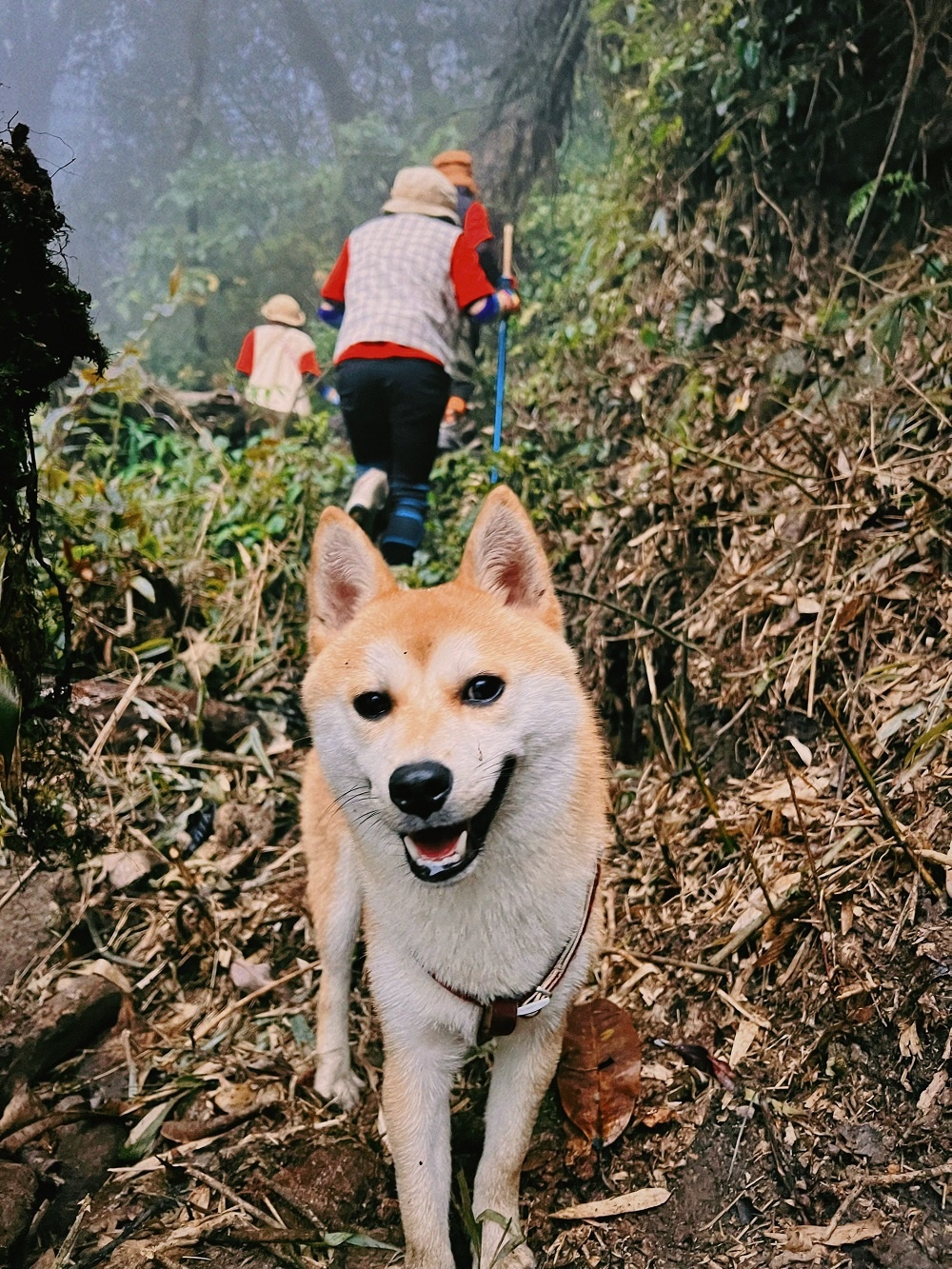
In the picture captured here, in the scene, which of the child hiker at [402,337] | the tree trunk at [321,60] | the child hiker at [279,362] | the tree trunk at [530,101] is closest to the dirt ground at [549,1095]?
the child hiker at [402,337]

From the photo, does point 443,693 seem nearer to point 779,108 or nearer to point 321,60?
point 321,60

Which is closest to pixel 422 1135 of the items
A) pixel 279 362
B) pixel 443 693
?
pixel 443 693

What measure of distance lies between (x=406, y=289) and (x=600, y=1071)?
9.39 feet

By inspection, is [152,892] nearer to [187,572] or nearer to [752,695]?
[187,572]

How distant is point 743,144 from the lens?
13.0ft

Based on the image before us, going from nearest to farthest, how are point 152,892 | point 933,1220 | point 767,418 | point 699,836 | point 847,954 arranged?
point 933,1220 < point 847,954 < point 699,836 < point 152,892 < point 767,418

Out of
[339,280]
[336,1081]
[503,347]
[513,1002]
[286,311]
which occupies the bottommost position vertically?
[336,1081]

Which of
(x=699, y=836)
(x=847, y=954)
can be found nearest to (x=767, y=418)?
(x=699, y=836)

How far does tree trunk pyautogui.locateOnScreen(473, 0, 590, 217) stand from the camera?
12.6 feet

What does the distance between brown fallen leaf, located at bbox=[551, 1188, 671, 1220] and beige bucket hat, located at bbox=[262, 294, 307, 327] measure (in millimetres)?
3347

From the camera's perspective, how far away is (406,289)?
3.56 meters

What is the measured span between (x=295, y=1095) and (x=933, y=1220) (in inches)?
62.2

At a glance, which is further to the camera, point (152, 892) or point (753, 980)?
point (152, 892)

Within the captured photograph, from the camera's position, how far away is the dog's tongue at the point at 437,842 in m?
1.62
